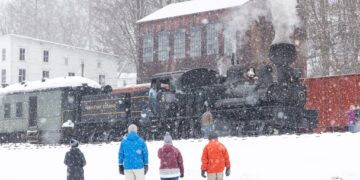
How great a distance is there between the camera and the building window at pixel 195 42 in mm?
32219

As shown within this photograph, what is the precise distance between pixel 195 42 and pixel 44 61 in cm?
2206

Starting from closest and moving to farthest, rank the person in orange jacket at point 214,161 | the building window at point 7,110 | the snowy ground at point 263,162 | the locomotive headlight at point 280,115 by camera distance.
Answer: the person in orange jacket at point 214,161 → the snowy ground at point 263,162 → the locomotive headlight at point 280,115 → the building window at point 7,110

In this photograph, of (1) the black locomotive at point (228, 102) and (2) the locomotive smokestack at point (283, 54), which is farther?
(2) the locomotive smokestack at point (283, 54)

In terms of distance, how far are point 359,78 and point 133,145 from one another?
572 inches

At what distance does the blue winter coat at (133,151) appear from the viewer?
8.84 meters

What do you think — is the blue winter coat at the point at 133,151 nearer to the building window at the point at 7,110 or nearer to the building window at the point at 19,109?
the building window at the point at 19,109

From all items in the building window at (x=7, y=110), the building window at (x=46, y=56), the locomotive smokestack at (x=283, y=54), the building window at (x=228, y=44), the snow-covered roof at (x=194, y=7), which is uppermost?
the snow-covered roof at (x=194, y=7)

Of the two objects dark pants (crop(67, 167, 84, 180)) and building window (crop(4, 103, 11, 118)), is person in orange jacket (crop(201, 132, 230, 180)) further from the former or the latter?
building window (crop(4, 103, 11, 118))

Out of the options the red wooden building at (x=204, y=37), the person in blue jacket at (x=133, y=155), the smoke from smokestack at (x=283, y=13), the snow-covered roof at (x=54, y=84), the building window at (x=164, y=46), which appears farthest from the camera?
the building window at (x=164, y=46)

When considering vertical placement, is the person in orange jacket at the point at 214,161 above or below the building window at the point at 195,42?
below

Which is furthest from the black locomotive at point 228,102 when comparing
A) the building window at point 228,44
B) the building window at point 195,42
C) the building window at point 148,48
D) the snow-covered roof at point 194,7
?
the building window at point 148,48

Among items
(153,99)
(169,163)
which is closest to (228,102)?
(153,99)

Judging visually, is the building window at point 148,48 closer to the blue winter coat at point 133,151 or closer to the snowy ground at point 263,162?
the snowy ground at point 263,162

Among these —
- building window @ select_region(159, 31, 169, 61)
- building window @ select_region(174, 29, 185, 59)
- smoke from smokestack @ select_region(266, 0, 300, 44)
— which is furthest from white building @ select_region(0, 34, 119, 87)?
smoke from smokestack @ select_region(266, 0, 300, 44)
